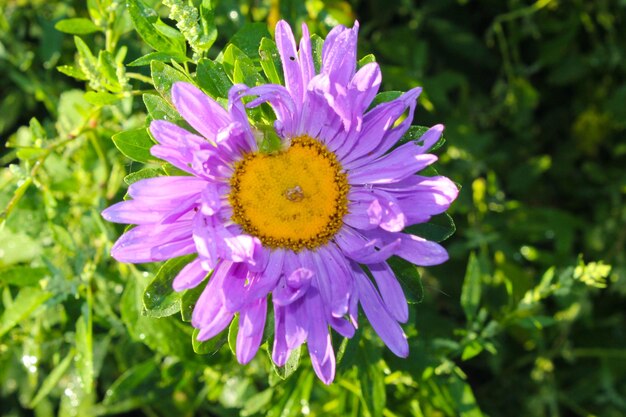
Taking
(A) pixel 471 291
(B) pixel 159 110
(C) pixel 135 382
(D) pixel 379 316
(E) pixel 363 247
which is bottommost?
(C) pixel 135 382

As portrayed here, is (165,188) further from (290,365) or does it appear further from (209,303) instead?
(290,365)

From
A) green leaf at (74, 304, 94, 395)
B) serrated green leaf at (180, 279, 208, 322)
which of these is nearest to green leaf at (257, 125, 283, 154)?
serrated green leaf at (180, 279, 208, 322)

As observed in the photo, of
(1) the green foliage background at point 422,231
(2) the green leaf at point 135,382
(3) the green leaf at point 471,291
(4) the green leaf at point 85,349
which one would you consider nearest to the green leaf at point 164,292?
(1) the green foliage background at point 422,231

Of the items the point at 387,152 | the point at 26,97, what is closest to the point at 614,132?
the point at 387,152

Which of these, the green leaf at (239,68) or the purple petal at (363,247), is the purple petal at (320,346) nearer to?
the purple petal at (363,247)

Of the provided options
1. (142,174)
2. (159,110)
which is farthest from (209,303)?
(159,110)

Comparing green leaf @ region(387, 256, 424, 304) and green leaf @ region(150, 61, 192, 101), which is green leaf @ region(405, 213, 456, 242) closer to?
green leaf @ region(387, 256, 424, 304)

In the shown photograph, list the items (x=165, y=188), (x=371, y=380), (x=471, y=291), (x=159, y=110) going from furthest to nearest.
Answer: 1. (x=471, y=291)
2. (x=371, y=380)
3. (x=159, y=110)
4. (x=165, y=188)
